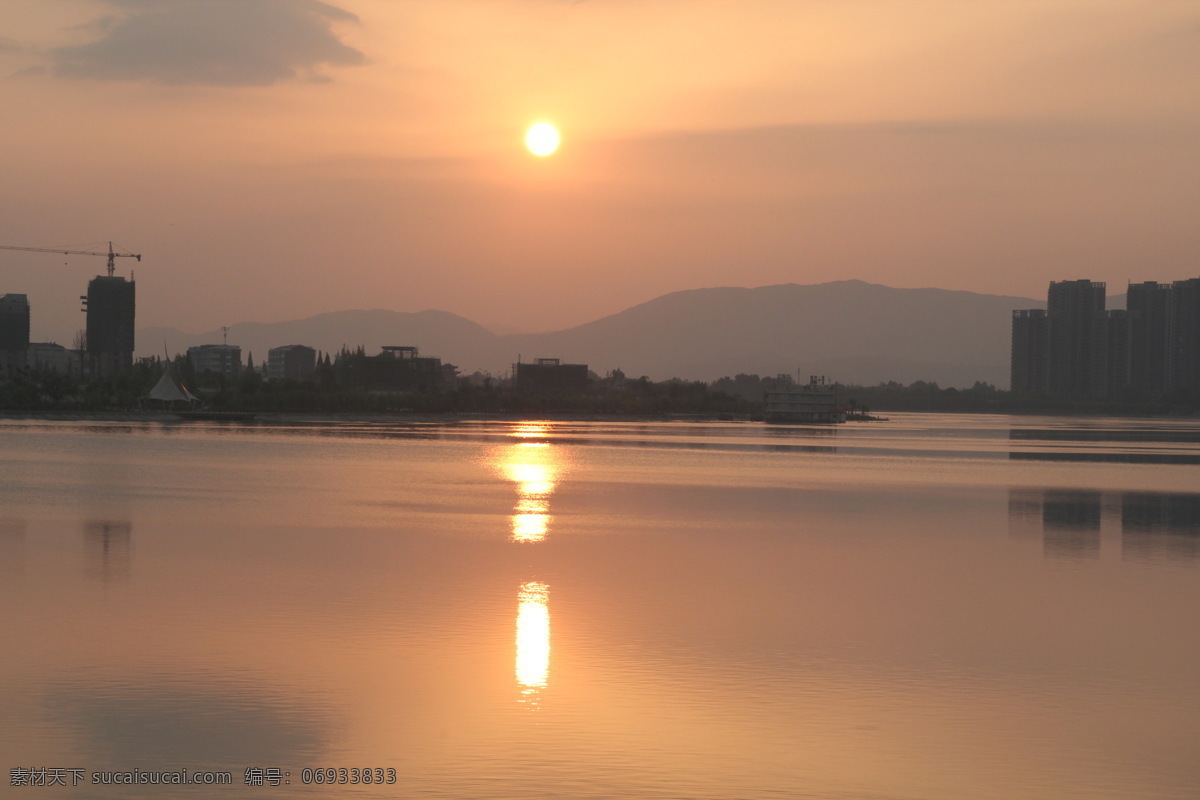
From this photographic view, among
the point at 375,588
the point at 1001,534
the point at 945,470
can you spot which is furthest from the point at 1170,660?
the point at 945,470

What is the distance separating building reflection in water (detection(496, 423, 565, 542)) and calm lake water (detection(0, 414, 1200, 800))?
1.88ft

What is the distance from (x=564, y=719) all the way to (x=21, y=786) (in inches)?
245

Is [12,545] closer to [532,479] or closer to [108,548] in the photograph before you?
[108,548]

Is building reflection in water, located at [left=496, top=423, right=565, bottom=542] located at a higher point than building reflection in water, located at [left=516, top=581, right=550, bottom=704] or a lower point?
higher

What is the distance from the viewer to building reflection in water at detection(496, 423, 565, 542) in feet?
132

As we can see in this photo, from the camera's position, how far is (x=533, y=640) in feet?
69.9

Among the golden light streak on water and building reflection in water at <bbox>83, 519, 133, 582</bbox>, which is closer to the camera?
building reflection in water at <bbox>83, 519, 133, 582</bbox>

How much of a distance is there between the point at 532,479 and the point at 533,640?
42.5 m

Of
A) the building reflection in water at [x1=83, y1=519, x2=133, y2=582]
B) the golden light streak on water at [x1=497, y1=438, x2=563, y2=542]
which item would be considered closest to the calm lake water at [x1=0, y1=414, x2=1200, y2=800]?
the building reflection in water at [x1=83, y1=519, x2=133, y2=582]

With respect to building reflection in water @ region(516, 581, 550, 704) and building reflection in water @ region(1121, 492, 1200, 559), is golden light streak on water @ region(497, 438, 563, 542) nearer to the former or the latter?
building reflection in water @ region(516, 581, 550, 704)

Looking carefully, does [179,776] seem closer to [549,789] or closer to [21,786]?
[21,786]

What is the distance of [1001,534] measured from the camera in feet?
131

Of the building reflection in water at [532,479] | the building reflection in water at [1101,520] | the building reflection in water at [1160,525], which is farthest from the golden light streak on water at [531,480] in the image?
the building reflection in water at [1160,525]

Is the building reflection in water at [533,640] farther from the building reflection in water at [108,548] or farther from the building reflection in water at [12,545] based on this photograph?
the building reflection in water at [12,545]
